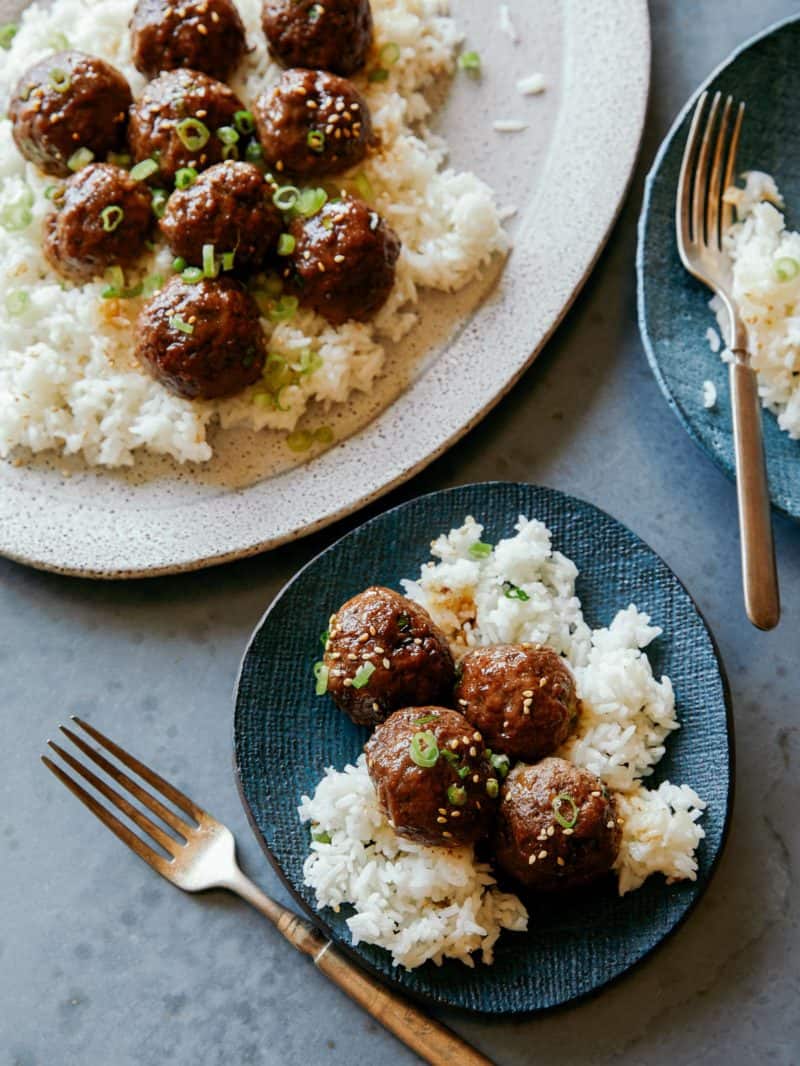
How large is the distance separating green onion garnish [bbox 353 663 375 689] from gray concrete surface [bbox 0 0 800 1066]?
66 centimetres

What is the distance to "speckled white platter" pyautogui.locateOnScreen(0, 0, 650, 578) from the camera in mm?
3574

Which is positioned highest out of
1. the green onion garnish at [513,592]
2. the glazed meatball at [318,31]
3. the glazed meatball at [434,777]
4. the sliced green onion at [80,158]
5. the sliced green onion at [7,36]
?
the sliced green onion at [7,36]

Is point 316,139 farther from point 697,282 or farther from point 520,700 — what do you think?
point 520,700

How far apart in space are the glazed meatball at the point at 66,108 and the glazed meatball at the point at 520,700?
207 centimetres

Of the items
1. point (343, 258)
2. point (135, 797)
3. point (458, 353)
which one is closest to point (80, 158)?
point (343, 258)

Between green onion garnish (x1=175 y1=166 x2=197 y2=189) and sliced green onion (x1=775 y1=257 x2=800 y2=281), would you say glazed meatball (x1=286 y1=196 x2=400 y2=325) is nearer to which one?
green onion garnish (x1=175 y1=166 x2=197 y2=189)

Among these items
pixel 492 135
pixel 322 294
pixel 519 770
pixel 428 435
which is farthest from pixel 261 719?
pixel 492 135

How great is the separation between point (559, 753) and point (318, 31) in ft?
7.74

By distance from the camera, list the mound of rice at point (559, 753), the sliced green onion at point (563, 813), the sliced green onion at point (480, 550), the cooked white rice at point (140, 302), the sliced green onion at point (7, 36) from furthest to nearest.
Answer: the sliced green onion at point (7, 36) → the cooked white rice at point (140, 302) → the sliced green onion at point (480, 550) → the mound of rice at point (559, 753) → the sliced green onion at point (563, 813)

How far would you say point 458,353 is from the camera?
372 cm

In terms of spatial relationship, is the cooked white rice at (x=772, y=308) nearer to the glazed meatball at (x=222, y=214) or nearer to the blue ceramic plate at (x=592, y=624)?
the blue ceramic plate at (x=592, y=624)

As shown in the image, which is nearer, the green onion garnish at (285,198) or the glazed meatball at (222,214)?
the glazed meatball at (222,214)

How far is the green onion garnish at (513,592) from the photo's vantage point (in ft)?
10.8

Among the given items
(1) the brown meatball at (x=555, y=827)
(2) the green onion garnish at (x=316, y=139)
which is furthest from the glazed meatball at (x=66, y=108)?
(1) the brown meatball at (x=555, y=827)
